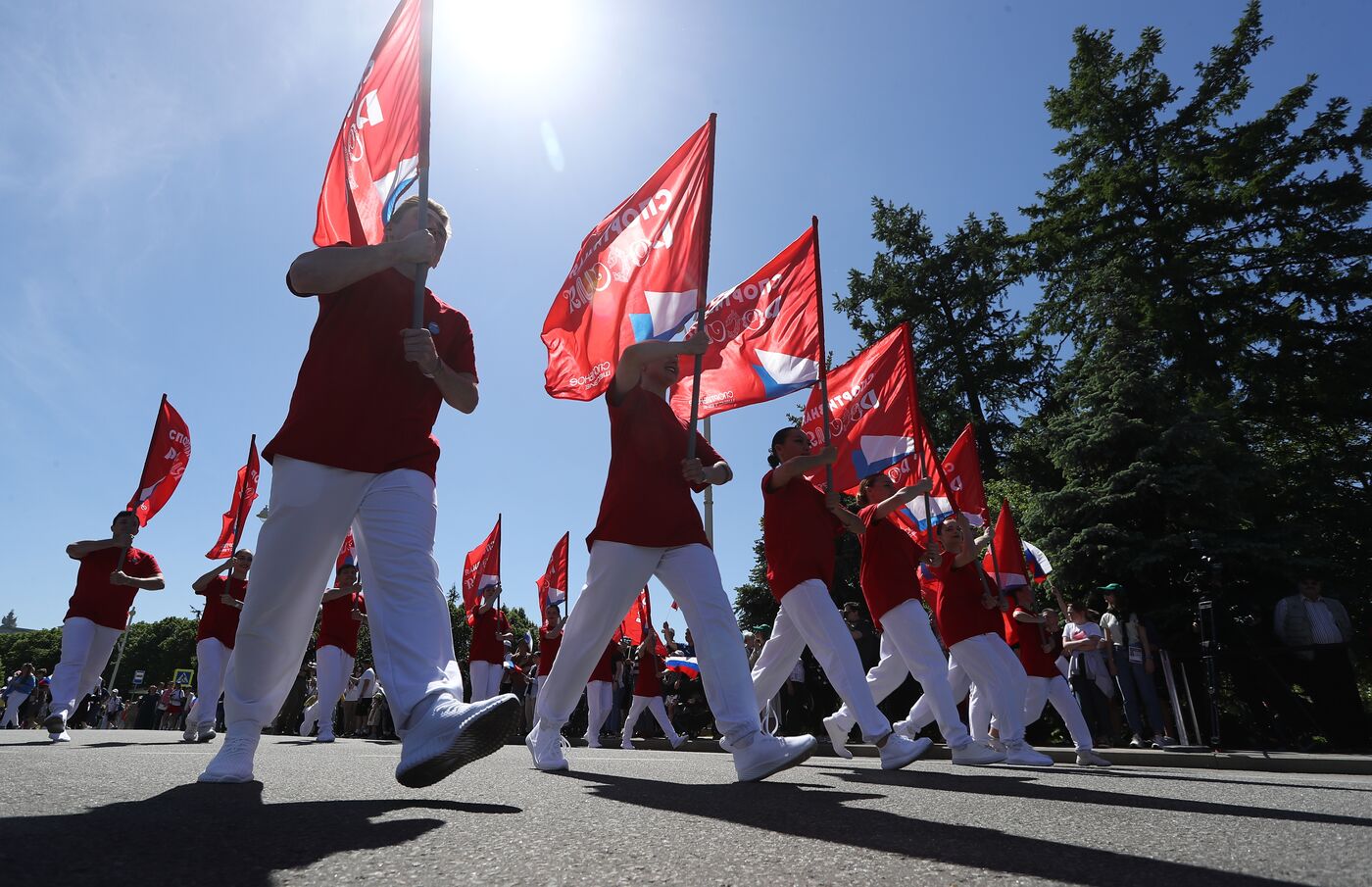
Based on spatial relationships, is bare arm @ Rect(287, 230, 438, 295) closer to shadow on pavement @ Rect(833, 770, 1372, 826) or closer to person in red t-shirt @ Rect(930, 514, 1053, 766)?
shadow on pavement @ Rect(833, 770, 1372, 826)

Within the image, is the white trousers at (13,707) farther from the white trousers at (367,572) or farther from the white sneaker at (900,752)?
the white sneaker at (900,752)

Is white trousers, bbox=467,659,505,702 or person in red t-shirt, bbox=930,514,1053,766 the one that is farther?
white trousers, bbox=467,659,505,702

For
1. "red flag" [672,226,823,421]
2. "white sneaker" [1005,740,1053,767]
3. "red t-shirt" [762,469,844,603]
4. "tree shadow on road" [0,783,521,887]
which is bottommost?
"tree shadow on road" [0,783,521,887]

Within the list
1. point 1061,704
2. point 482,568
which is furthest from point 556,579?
point 1061,704

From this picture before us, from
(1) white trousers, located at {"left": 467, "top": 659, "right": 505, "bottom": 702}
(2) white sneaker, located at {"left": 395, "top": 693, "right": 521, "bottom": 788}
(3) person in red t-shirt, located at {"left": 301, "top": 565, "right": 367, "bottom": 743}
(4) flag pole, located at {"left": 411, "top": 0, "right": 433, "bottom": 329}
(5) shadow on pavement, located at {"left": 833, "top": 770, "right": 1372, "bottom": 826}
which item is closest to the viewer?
(2) white sneaker, located at {"left": 395, "top": 693, "right": 521, "bottom": 788}

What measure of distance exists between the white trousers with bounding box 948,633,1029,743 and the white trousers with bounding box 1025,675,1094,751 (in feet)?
4.51

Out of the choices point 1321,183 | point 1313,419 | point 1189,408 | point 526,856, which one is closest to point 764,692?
point 526,856

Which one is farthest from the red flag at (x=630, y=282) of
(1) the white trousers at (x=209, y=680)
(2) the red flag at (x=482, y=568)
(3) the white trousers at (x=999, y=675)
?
(2) the red flag at (x=482, y=568)

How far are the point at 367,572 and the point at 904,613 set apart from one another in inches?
169

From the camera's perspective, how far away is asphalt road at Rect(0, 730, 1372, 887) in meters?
1.92

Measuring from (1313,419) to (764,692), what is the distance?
65.2 feet

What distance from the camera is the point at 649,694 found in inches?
605

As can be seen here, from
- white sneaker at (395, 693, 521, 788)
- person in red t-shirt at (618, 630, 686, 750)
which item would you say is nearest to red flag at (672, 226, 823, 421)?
white sneaker at (395, 693, 521, 788)

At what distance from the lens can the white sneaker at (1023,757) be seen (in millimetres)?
6652
